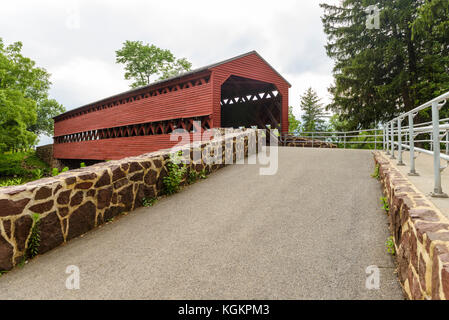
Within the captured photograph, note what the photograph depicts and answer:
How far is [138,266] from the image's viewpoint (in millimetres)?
2684

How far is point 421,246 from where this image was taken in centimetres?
169

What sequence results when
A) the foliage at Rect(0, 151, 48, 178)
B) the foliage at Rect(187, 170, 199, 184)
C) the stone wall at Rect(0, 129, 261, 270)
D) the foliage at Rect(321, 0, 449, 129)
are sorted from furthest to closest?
the foliage at Rect(0, 151, 48, 178) → the foliage at Rect(321, 0, 449, 129) → the foliage at Rect(187, 170, 199, 184) → the stone wall at Rect(0, 129, 261, 270)

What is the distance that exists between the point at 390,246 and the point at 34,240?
4.07 m

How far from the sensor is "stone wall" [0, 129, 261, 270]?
290cm

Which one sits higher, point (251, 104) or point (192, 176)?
point (251, 104)

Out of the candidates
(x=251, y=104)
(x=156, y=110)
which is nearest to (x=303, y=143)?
(x=251, y=104)

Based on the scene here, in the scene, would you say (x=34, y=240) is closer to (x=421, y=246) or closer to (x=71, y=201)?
(x=71, y=201)

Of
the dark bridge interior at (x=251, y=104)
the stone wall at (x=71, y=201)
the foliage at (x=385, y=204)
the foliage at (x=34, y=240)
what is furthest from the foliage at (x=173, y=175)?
the dark bridge interior at (x=251, y=104)

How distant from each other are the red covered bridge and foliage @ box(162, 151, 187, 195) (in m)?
5.73

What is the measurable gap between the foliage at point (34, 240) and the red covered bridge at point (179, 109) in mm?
8425

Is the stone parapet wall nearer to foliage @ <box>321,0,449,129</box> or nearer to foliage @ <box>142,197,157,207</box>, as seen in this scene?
foliage @ <box>321,0,449,129</box>

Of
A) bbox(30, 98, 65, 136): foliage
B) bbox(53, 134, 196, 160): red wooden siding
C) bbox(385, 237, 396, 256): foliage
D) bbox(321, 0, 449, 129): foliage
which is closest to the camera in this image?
bbox(385, 237, 396, 256): foliage

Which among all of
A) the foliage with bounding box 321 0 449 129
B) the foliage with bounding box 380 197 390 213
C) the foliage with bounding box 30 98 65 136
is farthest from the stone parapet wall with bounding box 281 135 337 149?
the foliage with bounding box 30 98 65 136
